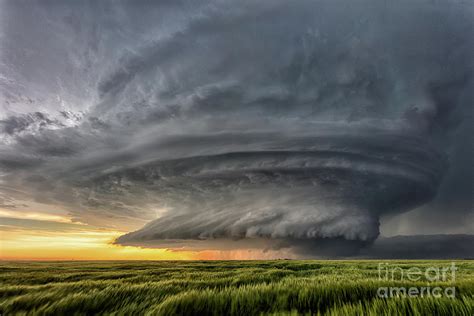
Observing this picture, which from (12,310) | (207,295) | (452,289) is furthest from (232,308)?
(452,289)

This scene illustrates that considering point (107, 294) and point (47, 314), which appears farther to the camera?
point (107, 294)

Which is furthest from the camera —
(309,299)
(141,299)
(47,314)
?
(141,299)

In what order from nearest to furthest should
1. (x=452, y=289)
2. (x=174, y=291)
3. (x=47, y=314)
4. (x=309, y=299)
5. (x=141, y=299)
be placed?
1. (x=47, y=314)
2. (x=309, y=299)
3. (x=452, y=289)
4. (x=141, y=299)
5. (x=174, y=291)

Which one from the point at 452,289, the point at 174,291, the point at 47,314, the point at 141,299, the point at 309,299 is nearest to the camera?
the point at 47,314

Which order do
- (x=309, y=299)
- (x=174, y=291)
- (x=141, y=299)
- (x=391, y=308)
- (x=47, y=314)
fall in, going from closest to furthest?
1. (x=391, y=308)
2. (x=47, y=314)
3. (x=309, y=299)
4. (x=141, y=299)
5. (x=174, y=291)

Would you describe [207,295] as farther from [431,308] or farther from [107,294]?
[431,308]

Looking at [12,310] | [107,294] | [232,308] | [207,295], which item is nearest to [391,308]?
[232,308]

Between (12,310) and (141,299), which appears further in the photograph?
(141,299)

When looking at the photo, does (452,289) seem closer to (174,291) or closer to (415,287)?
(415,287)

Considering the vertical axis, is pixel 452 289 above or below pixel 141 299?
above
